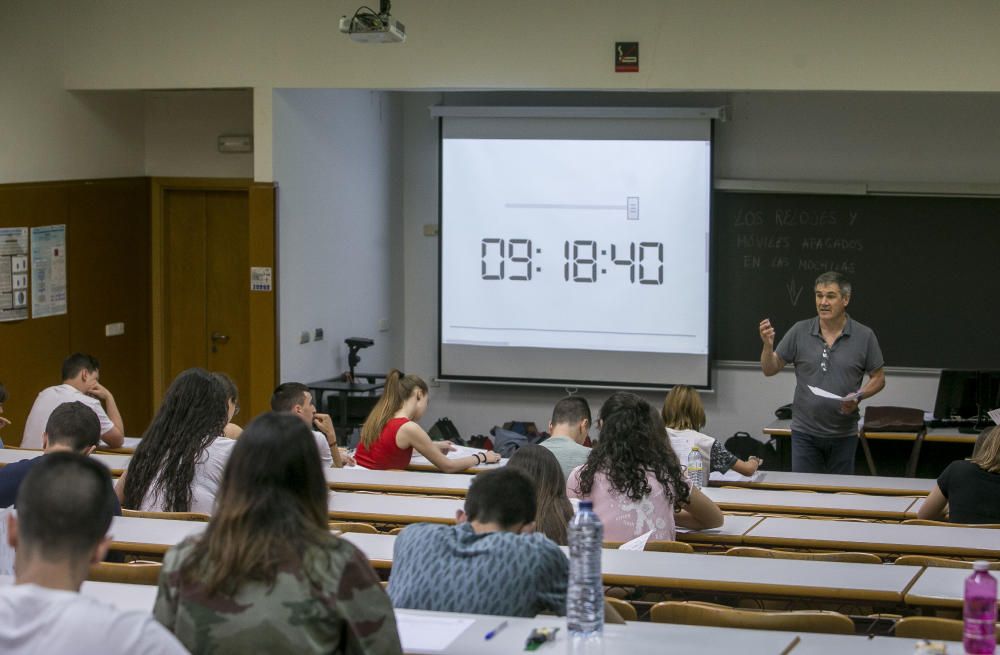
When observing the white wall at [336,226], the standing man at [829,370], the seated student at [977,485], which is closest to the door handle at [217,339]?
the white wall at [336,226]

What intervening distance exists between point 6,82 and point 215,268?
7.38 ft

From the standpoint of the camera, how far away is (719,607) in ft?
11.0

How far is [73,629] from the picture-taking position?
2086mm

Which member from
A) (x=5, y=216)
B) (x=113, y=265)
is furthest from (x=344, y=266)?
(x=5, y=216)

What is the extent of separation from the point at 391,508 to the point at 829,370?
2954 mm

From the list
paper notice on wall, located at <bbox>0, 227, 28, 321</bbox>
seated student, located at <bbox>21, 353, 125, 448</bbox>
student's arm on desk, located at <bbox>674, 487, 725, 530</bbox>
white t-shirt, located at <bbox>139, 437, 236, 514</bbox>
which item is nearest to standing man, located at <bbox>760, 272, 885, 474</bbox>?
student's arm on desk, located at <bbox>674, 487, 725, 530</bbox>

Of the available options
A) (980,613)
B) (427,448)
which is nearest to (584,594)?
(980,613)

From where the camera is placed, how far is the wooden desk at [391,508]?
4.96m

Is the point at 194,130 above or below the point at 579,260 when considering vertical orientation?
above

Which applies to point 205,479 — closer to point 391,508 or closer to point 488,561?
point 391,508

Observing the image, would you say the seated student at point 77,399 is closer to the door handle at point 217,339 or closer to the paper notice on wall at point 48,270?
the paper notice on wall at point 48,270

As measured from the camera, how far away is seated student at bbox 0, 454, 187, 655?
2.09m

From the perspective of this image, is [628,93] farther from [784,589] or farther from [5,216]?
[784,589]

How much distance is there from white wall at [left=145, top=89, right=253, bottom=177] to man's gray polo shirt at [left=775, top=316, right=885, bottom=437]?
4907 mm
